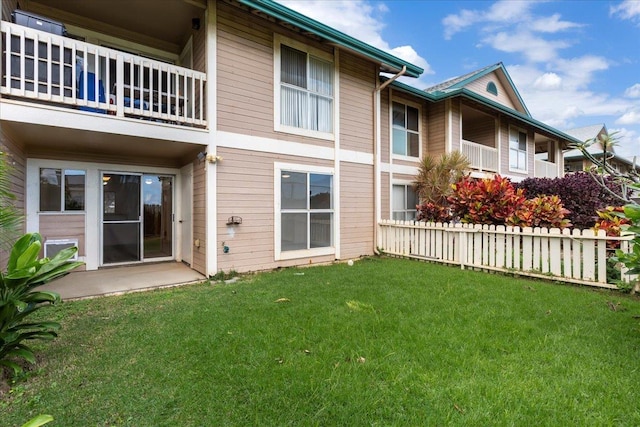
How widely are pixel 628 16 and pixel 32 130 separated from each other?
20.9 meters

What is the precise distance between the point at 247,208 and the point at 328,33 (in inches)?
180

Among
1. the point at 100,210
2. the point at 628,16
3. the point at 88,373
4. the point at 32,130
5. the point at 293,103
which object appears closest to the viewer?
the point at 88,373

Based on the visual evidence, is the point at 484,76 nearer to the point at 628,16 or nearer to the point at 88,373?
the point at 628,16

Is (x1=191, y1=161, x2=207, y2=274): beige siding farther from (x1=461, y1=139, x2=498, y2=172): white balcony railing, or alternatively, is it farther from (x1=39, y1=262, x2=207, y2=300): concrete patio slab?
(x1=461, y1=139, x2=498, y2=172): white balcony railing

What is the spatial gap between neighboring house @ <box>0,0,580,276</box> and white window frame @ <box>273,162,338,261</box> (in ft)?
0.11

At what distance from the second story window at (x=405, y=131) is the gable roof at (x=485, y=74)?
223 cm

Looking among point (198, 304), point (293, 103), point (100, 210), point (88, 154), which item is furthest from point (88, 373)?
point (293, 103)

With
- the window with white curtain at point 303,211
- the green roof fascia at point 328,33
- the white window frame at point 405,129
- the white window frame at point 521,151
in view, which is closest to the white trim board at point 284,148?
the window with white curtain at point 303,211

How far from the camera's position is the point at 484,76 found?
13.9 m

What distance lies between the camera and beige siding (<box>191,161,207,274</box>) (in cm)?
645

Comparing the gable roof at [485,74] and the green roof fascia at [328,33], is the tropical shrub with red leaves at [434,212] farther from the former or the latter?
the gable roof at [485,74]

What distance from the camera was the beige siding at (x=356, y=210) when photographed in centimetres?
852

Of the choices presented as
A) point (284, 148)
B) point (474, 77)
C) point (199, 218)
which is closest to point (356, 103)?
point (284, 148)

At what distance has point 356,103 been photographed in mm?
8844
